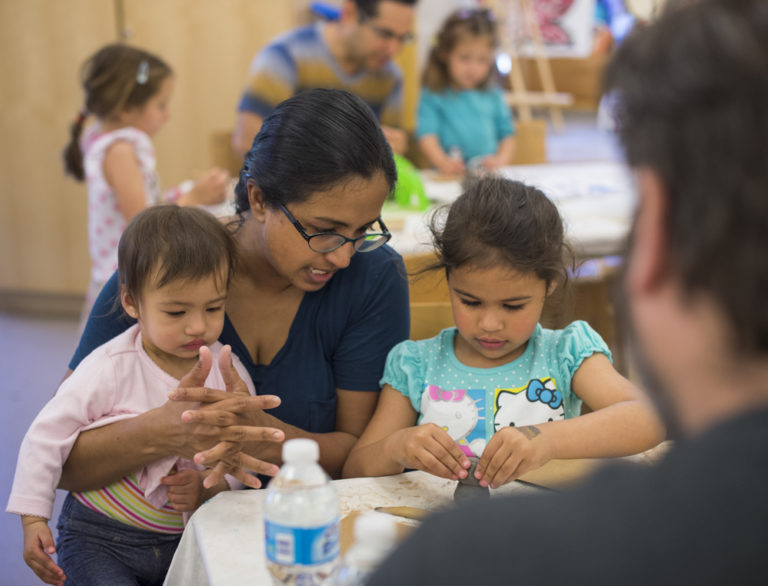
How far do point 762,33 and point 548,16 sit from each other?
912 cm

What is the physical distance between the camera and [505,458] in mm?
1221

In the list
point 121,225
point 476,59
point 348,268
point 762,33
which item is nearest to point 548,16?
point 476,59

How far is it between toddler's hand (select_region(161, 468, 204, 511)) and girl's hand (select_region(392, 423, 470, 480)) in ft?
1.28

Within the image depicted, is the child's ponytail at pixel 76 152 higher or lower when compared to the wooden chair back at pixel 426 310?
higher

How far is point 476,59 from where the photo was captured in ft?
13.4

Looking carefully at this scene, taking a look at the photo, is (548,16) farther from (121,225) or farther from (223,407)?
(223,407)

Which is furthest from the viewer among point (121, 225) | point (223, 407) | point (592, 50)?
point (592, 50)

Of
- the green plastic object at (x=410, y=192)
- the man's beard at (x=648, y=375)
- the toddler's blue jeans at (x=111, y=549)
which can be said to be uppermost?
the man's beard at (x=648, y=375)

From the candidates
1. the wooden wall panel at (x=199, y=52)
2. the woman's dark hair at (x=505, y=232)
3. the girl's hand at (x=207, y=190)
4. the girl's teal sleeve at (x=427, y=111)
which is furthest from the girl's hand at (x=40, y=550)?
the wooden wall panel at (x=199, y=52)

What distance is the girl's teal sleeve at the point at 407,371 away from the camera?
5.09 feet

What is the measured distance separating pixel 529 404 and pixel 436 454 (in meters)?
0.31

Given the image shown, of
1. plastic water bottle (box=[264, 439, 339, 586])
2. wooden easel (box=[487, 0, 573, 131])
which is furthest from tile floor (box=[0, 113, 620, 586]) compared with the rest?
wooden easel (box=[487, 0, 573, 131])

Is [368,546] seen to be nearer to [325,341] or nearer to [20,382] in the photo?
[325,341]

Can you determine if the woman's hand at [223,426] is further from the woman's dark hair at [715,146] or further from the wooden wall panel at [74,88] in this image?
the wooden wall panel at [74,88]
